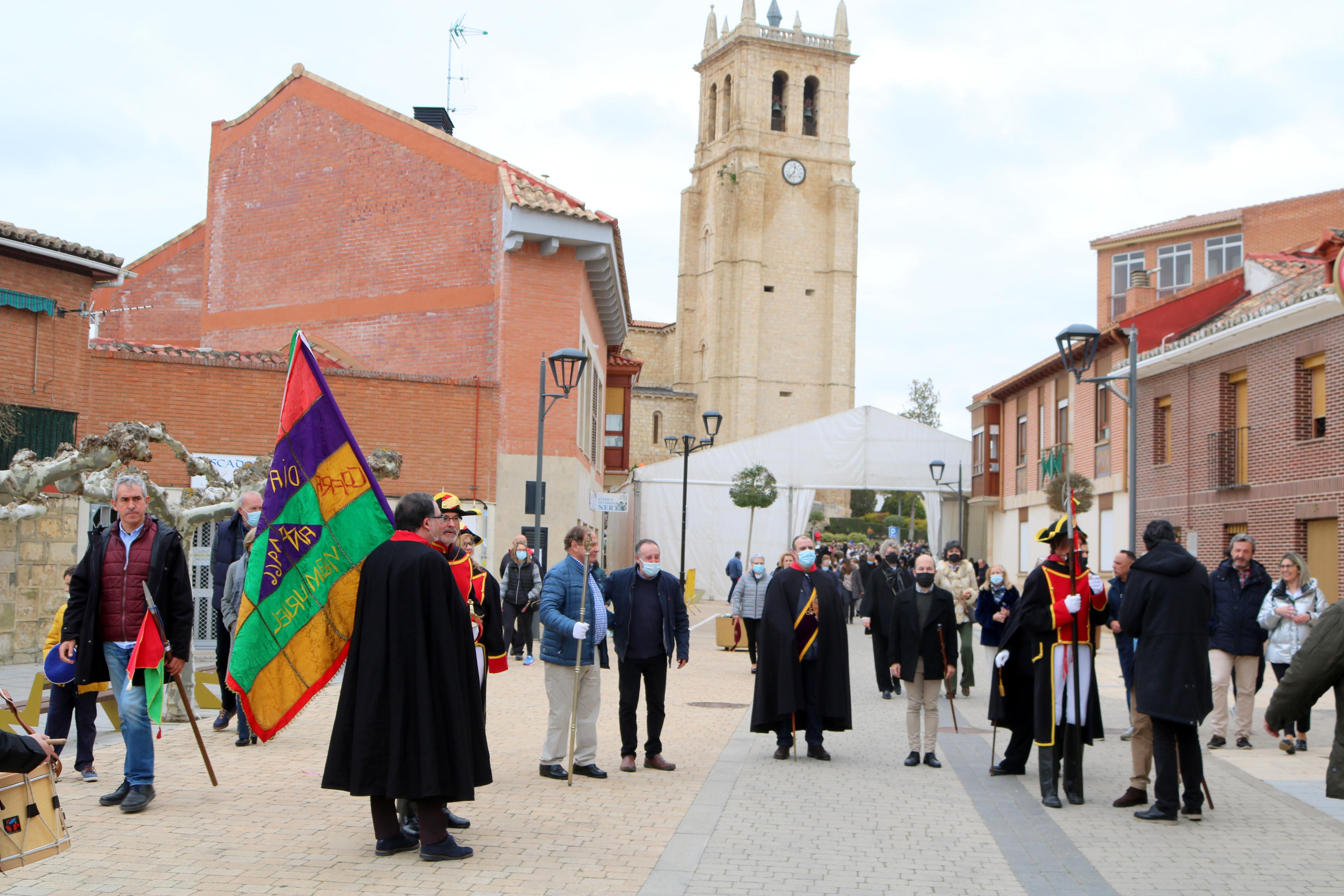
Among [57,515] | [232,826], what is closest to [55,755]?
[232,826]

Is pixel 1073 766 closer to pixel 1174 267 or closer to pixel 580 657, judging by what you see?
pixel 580 657

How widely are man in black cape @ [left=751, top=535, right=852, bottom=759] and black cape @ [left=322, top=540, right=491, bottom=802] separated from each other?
13.4 ft

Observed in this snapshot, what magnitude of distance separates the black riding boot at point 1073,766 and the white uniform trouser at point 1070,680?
0.08 meters

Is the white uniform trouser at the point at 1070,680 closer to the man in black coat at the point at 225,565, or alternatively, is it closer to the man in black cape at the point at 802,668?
the man in black cape at the point at 802,668

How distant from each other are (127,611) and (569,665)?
299 cm

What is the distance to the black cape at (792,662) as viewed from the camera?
9875 millimetres

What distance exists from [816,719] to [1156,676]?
3.11 meters

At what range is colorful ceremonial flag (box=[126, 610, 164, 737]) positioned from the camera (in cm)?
718

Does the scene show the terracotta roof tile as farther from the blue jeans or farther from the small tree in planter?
the small tree in planter

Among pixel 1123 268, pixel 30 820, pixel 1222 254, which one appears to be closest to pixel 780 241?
pixel 1123 268

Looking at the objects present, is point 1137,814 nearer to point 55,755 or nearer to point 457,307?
point 55,755

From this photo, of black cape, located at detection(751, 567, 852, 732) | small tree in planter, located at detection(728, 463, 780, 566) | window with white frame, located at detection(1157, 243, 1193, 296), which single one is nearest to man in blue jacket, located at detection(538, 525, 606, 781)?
black cape, located at detection(751, 567, 852, 732)

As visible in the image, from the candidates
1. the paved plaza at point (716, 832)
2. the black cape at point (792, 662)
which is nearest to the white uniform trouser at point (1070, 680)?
the paved plaza at point (716, 832)

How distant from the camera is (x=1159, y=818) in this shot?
25.0ft
